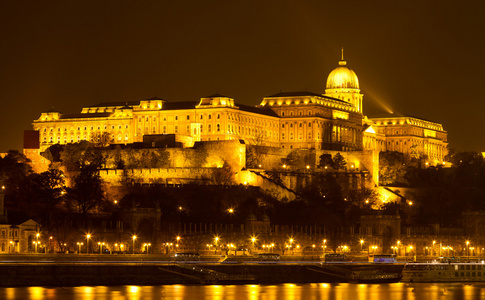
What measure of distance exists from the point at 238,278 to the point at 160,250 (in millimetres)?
18314

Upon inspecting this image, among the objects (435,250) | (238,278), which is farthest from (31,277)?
(435,250)

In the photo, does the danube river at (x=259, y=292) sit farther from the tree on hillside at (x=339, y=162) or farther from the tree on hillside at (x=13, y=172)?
the tree on hillside at (x=339, y=162)

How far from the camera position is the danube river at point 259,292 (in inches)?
3738

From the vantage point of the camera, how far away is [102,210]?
141125 mm

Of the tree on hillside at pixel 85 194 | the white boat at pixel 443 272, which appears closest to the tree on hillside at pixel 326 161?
the tree on hillside at pixel 85 194

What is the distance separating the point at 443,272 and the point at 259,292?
19853mm

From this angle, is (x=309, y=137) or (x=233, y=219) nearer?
(x=233, y=219)

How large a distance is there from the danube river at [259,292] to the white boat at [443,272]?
3.20 metres

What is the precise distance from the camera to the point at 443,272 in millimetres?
113188

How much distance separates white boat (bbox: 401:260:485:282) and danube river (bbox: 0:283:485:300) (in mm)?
3198

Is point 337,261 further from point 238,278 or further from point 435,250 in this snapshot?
point 435,250

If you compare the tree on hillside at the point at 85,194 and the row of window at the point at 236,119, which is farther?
the row of window at the point at 236,119

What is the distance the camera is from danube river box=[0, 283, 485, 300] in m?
94.9

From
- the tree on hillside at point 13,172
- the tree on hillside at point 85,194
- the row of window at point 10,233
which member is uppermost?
the tree on hillside at point 13,172
